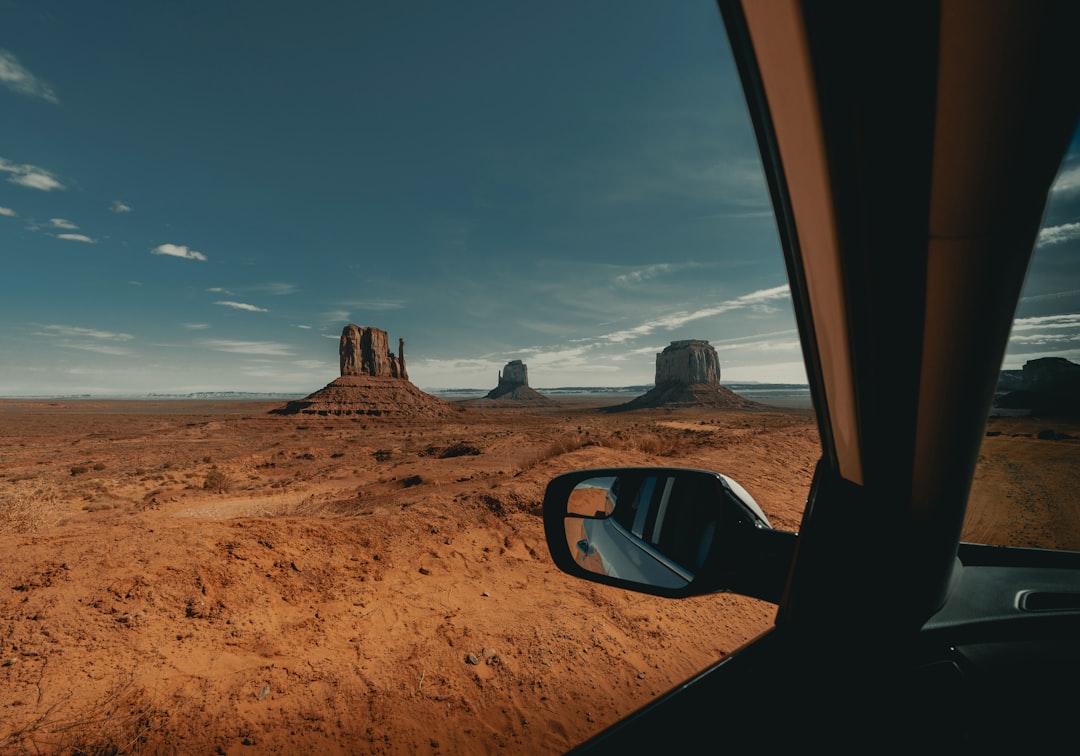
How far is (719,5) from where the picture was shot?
90 centimetres

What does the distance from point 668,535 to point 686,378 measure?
12457 centimetres

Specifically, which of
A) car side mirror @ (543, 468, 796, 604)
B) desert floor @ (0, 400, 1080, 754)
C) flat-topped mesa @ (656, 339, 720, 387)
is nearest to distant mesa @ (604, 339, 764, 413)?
flat-topped mesa @ (656, 339, 720, 387)

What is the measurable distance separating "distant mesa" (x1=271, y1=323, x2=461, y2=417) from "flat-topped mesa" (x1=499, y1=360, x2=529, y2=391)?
2909 inches

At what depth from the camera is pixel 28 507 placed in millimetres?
11750

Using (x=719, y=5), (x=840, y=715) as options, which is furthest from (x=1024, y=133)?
(x=840, y=715)

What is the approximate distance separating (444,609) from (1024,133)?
6281mm

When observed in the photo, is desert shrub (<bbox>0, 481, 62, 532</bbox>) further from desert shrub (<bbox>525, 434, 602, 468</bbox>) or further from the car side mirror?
the car side mirror

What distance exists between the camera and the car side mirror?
152cm

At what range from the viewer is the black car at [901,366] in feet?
2.24

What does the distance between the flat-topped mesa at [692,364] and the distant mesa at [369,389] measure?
64496 mm

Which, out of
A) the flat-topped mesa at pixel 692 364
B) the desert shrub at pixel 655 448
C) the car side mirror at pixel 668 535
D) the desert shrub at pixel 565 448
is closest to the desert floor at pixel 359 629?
the car side mirror at pixel 668 535

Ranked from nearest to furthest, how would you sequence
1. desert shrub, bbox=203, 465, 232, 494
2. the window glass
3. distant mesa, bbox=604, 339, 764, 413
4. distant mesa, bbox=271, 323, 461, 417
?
the window glass < desert shrub, bbox=203, 465, 232, 494 < distant mesa, bbox=271, 323, 461, 417 < distant mesa, bbox=604, 339, 764, 413

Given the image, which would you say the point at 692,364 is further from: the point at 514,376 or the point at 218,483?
the point at 218,483

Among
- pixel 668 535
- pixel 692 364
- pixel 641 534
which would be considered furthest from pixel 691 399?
pixel 668 535
